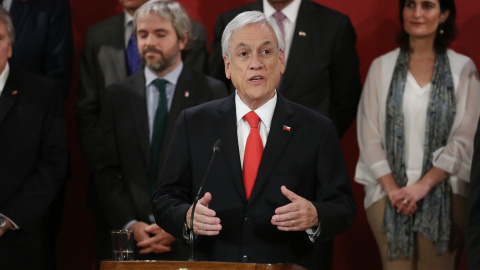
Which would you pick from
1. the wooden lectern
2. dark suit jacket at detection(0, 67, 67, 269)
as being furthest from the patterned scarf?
the wooden lectern

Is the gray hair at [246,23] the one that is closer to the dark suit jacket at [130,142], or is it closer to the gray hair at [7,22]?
the dark suit jacket at [130,142]

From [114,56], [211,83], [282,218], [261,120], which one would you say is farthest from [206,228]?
[114,56]

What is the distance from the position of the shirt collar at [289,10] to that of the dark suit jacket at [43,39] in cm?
108

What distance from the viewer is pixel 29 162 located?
12.8 ft

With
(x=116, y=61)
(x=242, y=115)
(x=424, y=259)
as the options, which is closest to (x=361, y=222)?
(x=424, y=259)

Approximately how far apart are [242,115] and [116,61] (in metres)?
1.69

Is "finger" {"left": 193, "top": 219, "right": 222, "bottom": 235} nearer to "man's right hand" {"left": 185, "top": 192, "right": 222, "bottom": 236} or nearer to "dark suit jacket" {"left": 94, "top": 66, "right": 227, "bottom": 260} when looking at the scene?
"man's right hand" {"left": 185, "top": 192, "right": 222, "bottom": 236}

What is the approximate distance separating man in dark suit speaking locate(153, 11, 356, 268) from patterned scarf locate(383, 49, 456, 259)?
4.53ft

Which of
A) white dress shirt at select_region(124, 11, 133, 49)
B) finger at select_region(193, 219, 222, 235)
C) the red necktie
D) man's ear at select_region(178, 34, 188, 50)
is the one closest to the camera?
finger at select_region(193, 219, 222, 235)

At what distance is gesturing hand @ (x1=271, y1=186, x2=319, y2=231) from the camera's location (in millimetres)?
2625

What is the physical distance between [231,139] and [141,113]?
1.16m

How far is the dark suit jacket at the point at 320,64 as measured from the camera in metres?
4.20

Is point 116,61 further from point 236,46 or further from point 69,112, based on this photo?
point 236,46

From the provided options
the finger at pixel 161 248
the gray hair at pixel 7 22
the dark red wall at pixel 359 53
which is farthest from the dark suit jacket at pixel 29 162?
the dark red wall at pixel 359 53
